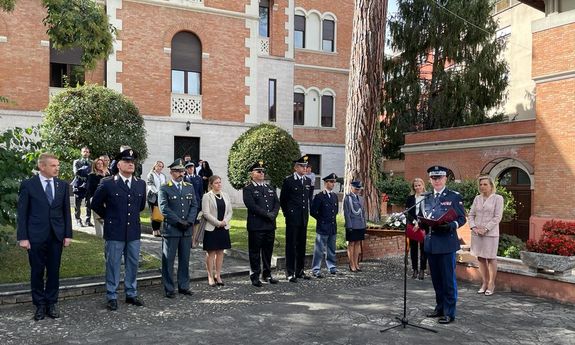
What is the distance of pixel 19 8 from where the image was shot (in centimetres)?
1917

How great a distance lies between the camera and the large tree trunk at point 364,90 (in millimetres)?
13633

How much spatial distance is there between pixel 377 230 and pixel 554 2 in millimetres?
11235

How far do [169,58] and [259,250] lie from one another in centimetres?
1523

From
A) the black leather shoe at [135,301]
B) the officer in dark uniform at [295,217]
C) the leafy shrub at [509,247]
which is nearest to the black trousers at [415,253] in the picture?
the leafy shrub at [509,247]

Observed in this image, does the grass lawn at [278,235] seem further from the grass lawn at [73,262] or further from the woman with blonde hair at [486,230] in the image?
the woman with blonde hair at [486,230]

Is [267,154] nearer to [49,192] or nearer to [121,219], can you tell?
[121,219]

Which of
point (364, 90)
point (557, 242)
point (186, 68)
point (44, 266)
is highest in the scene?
point (186, 68)

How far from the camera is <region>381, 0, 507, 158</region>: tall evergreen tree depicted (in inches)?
1037

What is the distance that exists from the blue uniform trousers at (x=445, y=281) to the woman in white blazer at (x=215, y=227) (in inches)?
136

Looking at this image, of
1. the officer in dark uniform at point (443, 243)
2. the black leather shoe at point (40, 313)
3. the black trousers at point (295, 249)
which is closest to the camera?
the black leather shoe at point (40, 313)

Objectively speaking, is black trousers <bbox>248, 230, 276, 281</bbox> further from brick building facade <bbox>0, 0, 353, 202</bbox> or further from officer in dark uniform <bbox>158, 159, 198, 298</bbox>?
brick building facade <bbox>0, 0, 353, 202</bbox>

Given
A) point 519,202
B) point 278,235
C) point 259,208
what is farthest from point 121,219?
point 519,202

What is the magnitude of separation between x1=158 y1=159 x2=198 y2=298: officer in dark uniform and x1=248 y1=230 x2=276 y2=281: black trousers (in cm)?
117

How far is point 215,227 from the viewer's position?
856 cm
